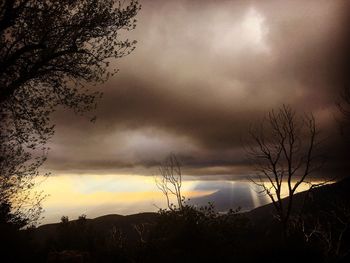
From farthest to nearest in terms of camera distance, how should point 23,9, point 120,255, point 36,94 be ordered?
1. point 120,255
2. point 36,94
3. point 23,9

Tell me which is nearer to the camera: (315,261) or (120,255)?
(315,261)

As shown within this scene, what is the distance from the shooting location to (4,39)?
37.0 ft

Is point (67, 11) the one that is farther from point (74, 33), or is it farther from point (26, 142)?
point (26, 142)

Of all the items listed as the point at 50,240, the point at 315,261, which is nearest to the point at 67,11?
the point at 315,261

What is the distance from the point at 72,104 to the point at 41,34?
256cm

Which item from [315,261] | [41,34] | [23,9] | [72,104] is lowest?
[315,261]

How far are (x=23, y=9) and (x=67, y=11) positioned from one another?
141 centimetres

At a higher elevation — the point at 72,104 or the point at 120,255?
the point at 72,104

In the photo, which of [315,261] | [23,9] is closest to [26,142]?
[23,9]

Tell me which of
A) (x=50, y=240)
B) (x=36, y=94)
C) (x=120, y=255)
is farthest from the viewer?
(x=50, y=240)

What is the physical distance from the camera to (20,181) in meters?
14.9

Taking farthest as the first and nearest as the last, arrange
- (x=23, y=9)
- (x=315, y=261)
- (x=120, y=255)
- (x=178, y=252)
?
(x=120, y=255) < (x=178, y=252) < (x=315, y=261) < (x=23, y=9)

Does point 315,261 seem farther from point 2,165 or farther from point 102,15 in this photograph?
point 2,165

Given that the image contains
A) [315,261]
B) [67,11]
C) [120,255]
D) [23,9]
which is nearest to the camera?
[23,9]
